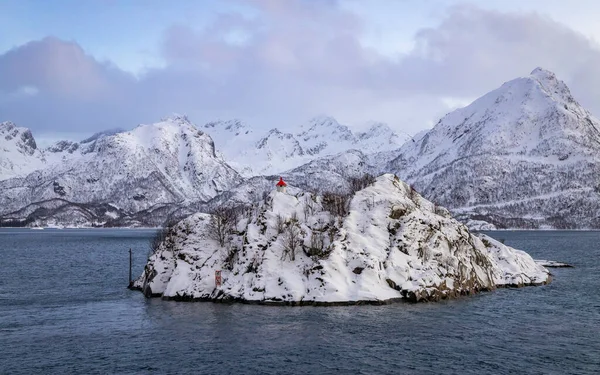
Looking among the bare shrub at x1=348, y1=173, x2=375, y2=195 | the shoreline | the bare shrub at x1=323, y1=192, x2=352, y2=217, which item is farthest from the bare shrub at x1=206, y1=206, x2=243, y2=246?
the bare shrub at x1=348, y1=173, x2=375, y2=195

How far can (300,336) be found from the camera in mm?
56312

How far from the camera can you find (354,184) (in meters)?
105

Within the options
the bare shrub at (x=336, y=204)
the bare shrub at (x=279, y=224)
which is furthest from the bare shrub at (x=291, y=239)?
the bare shrub at (x=336, y=204)

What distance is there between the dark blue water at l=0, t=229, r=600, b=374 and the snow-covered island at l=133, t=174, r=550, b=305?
11.1 feet

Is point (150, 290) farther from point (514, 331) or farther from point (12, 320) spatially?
point (514, 331)

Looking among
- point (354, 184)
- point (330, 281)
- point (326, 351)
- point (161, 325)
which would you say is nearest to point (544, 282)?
point (354, 184)

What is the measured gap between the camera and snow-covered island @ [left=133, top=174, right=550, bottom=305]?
247ft

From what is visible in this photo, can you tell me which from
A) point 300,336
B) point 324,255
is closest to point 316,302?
point 324,255

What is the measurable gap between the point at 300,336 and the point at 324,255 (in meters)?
22.5

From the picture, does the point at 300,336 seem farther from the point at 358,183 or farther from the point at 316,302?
the point at 358,183

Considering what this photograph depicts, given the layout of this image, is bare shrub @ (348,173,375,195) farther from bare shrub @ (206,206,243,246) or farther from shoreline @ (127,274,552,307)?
shoreline @ (127,274,552,307)

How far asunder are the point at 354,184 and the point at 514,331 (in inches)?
1971

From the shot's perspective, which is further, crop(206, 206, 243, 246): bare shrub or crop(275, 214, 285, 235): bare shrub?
crop(206, 206, 243, 246): bare shrub

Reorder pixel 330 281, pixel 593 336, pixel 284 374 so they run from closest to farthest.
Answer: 1. pixel 284 374
2. pixel 593 336
3. pixel 330 281
